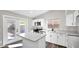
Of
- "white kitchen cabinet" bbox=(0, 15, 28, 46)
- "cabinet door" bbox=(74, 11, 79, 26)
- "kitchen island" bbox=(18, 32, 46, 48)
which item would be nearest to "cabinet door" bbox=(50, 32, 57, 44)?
"kitchen island" bbox=(18, 32, 46, 48)

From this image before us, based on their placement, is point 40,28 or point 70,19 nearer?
point 70,19

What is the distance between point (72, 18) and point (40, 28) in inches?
25.4

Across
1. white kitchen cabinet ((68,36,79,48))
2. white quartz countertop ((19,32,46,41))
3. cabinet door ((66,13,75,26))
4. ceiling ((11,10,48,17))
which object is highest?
ceiling ((11,10,48,17))

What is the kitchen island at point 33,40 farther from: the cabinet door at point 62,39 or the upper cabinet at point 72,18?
the upper cabinet at point 72,18

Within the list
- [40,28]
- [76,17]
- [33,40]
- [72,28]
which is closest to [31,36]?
[33,40]

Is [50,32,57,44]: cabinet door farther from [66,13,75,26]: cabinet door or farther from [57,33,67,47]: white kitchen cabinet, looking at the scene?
[66,13,75,26]: cabinet door

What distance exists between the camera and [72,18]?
1.87 meters

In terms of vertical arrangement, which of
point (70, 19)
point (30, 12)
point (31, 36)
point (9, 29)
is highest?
point (30, 12)

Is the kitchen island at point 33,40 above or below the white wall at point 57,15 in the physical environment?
below

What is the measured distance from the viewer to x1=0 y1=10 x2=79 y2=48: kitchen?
1.87 m

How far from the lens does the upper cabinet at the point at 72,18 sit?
1.85 meters

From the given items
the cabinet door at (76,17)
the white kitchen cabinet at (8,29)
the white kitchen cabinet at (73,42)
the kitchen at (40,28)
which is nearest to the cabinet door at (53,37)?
the kitchen at (40,28)

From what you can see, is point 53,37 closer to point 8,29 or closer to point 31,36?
point 31,36
